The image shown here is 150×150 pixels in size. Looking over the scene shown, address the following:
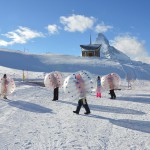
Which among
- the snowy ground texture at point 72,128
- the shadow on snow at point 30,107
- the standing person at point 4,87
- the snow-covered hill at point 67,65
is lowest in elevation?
the snowy ground texture at point 72,128

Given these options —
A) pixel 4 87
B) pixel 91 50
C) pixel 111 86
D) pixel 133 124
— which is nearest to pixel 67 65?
pixel 91 50

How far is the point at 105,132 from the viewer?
9984 millimetres

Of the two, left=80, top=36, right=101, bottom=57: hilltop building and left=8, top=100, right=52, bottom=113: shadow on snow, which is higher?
left=80, top=36, right=101, bottom=57: hilltop building

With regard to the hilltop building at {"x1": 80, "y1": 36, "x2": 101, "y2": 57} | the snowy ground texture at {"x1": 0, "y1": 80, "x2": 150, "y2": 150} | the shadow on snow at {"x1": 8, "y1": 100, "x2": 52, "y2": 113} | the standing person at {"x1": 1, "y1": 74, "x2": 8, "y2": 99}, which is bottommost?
the snowy ground texture at {"x1": 0, "y1": 80, "x2": 150, "y2": 150}

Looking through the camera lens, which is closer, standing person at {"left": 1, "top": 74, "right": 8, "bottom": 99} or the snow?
the snow

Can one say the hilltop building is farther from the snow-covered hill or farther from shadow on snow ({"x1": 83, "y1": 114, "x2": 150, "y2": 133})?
shadow on snow ({"x1": 83, "y1": 114, "x2": 150, "y2": 133})

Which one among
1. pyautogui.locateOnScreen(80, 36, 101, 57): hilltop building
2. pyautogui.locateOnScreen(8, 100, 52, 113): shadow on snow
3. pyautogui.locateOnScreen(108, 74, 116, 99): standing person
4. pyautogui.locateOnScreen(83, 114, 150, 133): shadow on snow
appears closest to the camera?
pyautogui.locateOnScreen(83, 114, 150, 133): shadow on snow

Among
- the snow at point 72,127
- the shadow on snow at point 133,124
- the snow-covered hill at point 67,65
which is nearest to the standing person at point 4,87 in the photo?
the snow at point 72,127

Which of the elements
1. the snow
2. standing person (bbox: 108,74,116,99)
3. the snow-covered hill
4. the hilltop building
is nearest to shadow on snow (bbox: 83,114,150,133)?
the snow

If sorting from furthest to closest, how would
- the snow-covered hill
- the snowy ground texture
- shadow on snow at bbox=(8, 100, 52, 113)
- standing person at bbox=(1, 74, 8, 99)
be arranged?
the snow-covered hill → standing person at bbox=(1, 74, 8, 99) → shadow on snow at bbox=(8, 100, 52, 113) → the snowy ground texture

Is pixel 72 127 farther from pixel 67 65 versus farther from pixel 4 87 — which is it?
pixel 67 65

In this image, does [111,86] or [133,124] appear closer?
[133,124]

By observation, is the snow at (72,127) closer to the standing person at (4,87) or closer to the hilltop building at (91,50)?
the standing person at (4,87)

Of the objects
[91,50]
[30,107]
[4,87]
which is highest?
[91,50]
